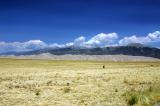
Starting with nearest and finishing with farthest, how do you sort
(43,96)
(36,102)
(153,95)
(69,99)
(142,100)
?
(142,100)
(153,95)
(36,102)
(69,99)
(43,96)

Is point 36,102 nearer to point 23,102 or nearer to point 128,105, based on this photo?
point 23,102

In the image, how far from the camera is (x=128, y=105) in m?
19.4

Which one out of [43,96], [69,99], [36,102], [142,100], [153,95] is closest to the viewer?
[142,100]

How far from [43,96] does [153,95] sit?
30.1ft

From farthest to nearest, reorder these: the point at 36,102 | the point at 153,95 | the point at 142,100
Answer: the point at 36,102 < the point at 153,95 < the point at 142,100

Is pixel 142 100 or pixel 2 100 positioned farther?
pixel 2 100

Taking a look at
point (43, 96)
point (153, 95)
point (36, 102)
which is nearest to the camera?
point (153, 95)

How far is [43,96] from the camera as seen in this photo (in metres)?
25.5

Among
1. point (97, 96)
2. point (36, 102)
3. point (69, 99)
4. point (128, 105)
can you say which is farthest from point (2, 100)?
point (128, 105)

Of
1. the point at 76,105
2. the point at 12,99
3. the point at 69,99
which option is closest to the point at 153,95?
the point at 76,105

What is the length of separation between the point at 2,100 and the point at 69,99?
16.2 ft

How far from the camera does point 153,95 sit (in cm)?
2047

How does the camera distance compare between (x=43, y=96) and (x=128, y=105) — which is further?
(x=43, y=96)

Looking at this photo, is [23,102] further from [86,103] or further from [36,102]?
[86,103]
